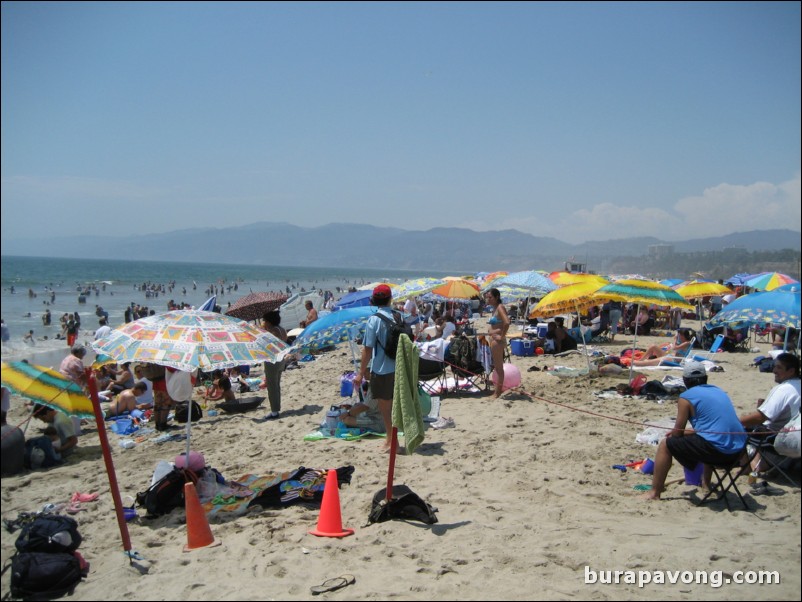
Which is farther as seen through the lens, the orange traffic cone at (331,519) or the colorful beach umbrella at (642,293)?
the colorful beach umbrella at (642,293)

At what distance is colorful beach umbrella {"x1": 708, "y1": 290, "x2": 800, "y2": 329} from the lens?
3909mm

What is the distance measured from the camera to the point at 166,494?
462 cm

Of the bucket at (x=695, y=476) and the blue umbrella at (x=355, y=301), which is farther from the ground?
the blue umbrella at (x=355, y=301)

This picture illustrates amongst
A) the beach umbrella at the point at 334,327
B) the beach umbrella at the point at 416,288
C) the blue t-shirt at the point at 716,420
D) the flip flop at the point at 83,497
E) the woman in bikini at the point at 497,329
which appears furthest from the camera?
the beach umbrella at the point at 416,288

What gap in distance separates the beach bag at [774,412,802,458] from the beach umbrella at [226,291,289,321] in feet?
38.3

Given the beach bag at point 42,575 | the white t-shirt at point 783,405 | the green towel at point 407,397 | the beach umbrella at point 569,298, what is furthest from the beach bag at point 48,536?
the beach umbrella at point 569,298

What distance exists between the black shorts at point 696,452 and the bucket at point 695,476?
280 mm

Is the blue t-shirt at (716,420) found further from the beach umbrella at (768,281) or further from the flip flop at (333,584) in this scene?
the flip flop at (333,584)

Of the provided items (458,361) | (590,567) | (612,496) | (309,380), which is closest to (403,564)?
A: (590,567)

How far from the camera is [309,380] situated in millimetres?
11266

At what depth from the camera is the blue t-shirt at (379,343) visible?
5.77m

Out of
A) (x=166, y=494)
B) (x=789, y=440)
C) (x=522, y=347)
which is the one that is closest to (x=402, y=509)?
(x=166, y=494)

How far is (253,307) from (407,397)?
1046 cm

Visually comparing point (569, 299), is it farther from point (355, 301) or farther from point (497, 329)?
point (355, 301)
